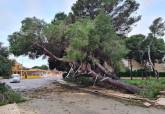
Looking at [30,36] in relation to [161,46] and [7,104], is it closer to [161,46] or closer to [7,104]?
[7,104]

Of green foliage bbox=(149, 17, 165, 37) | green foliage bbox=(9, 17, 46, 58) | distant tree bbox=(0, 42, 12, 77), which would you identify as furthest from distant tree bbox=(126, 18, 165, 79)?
distant tree bbox=(0, 42, 12, 77)

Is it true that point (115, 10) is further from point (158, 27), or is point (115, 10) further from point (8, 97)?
point (8, 97)

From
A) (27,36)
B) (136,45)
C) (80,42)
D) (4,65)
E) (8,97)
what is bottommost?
(8,97)

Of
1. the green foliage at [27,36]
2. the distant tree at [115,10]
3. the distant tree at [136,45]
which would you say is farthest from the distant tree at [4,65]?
the distant tree at [136,45]

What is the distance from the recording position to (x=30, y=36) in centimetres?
3769

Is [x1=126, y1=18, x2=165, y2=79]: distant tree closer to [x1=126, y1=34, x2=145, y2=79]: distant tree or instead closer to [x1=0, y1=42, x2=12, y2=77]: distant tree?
[x1=126, y1=34, x2=145, y2=79]: distant tree

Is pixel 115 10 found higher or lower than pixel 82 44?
higher

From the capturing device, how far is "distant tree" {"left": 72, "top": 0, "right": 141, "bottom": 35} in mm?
49156

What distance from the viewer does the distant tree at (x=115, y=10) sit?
161 feet

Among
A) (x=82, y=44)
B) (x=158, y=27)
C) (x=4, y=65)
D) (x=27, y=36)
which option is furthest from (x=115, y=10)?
(x=4, y=65)

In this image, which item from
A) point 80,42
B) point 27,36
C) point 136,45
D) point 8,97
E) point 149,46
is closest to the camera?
point 8,97

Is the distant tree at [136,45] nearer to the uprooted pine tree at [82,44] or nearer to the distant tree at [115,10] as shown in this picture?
the distant tree at [115,10]

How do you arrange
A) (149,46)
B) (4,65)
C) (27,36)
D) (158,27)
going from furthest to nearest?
(149,46) → (158,27) → (27,36) → (4,65)

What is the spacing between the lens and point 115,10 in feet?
167
